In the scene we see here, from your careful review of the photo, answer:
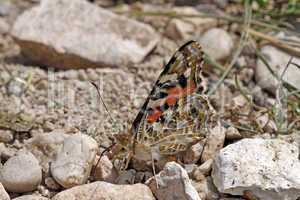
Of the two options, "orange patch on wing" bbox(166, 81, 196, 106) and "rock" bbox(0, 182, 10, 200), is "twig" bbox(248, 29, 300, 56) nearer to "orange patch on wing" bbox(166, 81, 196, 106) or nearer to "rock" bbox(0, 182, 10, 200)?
"orange patch on wing" bbox(166, 81, 196, 106)

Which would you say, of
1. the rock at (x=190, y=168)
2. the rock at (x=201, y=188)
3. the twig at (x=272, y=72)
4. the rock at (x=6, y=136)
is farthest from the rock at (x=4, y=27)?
the rock at (x=201, y=188)

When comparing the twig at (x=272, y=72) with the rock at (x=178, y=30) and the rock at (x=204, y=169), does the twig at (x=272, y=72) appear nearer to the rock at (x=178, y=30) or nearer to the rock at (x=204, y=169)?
the rock at (x=178, y=30)

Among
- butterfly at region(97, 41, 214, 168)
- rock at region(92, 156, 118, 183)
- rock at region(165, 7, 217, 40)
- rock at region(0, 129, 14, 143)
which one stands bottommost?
rock at region(92, 156, 118, 183)

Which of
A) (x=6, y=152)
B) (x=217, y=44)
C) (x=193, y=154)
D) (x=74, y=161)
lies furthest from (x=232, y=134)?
(x=6, y=152)

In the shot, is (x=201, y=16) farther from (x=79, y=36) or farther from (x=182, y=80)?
(x=182, y=80)

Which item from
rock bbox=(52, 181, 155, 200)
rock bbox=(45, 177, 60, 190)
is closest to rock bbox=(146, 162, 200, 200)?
rock bbox=(52, 181, 155, 200)

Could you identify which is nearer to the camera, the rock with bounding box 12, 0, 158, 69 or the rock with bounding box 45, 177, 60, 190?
the rock with bounding box 45, 177, 60, 190

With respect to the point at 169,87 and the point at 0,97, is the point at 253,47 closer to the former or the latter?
the point at 169,87
